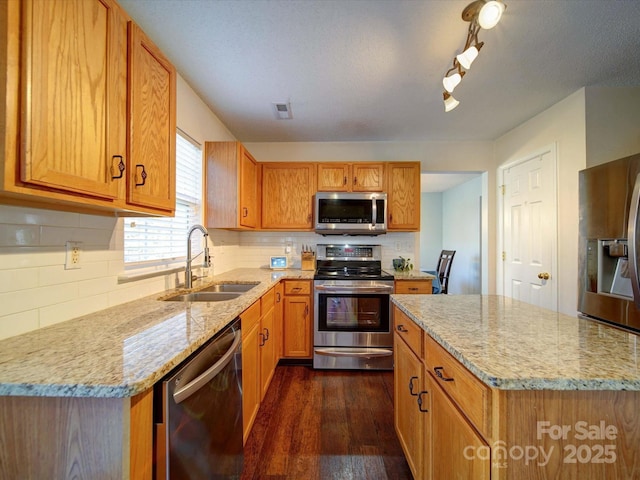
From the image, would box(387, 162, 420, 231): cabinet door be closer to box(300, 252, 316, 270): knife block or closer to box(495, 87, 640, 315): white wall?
box(300, 252, 316, 270): knife block

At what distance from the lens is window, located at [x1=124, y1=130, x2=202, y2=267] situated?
1.55m

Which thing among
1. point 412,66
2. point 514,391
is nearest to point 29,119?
point 514,391

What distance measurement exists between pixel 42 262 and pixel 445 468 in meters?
1.71

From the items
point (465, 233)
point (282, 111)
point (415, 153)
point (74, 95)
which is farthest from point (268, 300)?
point (465, 233)

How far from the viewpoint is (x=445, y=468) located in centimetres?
93

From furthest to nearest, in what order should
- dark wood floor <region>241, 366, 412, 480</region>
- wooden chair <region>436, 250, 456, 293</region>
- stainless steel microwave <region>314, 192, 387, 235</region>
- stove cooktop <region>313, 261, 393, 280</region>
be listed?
1. wooden chair <region>436, 250, 456, 293</region>
2. stove cooktop <region>313, 261, 393, 280</region>
3. stainless steel microwave <region>314, 192, 387, 235</region>
4. dark wood floor <region>241, 366, 412, 480</region>

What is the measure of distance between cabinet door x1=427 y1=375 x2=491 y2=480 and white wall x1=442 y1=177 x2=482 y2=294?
4.31 m

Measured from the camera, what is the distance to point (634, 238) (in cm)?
133

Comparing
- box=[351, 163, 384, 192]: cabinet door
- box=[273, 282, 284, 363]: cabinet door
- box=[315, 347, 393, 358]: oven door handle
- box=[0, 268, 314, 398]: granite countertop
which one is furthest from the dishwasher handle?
box=[351, 163, 384, 192]: cabinet door

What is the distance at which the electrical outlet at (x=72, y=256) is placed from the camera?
1140mm

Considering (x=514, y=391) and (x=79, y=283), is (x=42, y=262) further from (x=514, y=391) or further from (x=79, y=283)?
(x=514, y=391)

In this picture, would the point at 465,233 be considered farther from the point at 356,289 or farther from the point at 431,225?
the point at 356,289

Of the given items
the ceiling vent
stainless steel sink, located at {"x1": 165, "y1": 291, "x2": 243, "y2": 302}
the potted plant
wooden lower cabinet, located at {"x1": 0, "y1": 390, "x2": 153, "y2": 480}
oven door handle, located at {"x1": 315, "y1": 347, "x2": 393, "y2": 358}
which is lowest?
oven door handle, located at {"x1": 315, "y1": 347, "x2": 393, "y2": 358}

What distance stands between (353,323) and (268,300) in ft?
3.15
